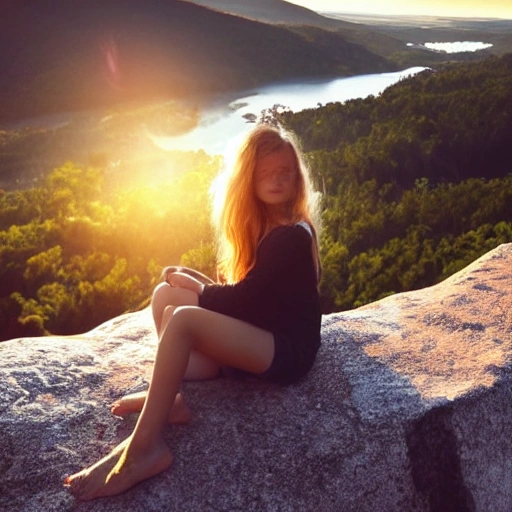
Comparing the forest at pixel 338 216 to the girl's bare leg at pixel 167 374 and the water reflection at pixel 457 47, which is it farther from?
the water reflection at pixel 457 47

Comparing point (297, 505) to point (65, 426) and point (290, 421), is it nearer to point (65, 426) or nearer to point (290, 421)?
point (290, 421)

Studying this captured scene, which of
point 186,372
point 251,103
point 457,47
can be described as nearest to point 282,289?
point 186,372

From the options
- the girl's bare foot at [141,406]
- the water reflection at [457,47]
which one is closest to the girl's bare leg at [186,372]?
the girl's bare foot at [141,406]

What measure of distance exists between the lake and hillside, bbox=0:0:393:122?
6.09 m

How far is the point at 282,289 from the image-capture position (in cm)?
312

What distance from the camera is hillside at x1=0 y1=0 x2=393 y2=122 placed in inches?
2232

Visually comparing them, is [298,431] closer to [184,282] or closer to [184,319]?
[184,319]

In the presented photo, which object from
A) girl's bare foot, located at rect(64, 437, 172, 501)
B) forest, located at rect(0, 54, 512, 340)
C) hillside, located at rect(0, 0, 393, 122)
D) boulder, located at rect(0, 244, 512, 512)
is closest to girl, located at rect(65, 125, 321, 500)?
girl's bare foot, located at rect(64, 437, 172, 501)

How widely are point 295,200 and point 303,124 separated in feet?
91.6

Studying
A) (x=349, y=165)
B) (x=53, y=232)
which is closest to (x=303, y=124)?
(x=349, y=165)

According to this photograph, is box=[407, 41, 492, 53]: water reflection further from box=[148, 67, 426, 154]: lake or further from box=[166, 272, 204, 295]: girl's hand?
box=[166, 272, 204, 295]: girl's hand

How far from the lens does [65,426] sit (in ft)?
10.1

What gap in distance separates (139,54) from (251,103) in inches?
1076

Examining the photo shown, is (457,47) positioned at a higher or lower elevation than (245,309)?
lower
